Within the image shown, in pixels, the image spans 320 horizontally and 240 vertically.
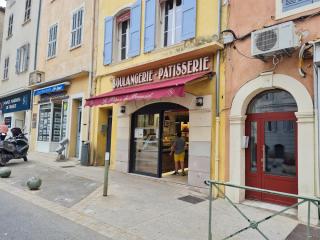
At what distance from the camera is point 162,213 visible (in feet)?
20.3

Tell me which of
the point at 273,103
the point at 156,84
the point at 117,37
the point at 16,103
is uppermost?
the point at 117,37

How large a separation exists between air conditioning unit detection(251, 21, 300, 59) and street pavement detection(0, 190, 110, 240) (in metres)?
4.97

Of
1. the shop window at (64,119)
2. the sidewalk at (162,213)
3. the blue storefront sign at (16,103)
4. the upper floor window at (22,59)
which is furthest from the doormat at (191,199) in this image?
the upper floor window at (22,59)

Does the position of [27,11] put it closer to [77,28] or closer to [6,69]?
[6,69]

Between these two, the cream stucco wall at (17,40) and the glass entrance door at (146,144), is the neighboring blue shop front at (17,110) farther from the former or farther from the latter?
the glass entrance door at (146,144)

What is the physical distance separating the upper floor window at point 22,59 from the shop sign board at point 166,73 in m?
9.46

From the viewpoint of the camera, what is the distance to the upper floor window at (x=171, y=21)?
9.29 meters

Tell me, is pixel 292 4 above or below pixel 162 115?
above

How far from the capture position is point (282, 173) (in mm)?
6715

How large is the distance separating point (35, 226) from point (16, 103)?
15153 mm

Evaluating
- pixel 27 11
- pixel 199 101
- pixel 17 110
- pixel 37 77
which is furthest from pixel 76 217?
pixel 27 11

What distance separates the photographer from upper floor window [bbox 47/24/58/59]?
603 inches

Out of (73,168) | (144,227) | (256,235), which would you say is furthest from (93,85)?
(256,235)

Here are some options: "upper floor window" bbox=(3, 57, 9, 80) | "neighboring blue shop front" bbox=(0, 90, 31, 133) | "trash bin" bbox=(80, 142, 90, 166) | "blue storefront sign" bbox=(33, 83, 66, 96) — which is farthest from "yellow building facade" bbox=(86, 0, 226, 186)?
"upper floor window" bbox=(3, 57, 9, 80)
